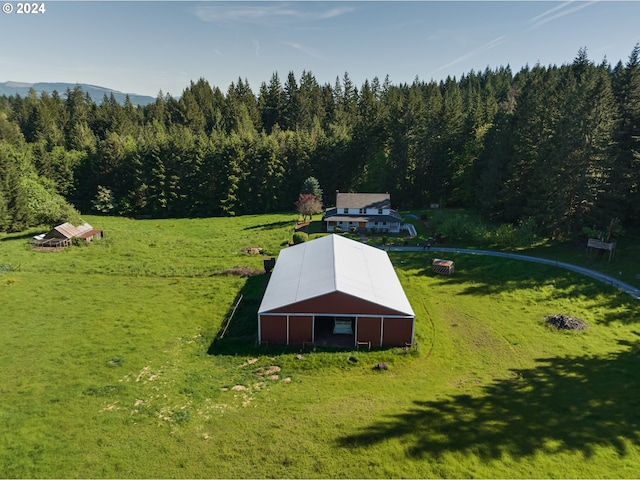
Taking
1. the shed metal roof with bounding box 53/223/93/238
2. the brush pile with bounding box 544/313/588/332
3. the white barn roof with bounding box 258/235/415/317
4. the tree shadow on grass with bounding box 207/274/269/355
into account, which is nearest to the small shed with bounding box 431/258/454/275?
the white barn roof with bounding box 258/235/415/317

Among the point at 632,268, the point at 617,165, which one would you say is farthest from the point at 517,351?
the point at 617,165

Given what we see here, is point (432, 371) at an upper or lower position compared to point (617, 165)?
lower

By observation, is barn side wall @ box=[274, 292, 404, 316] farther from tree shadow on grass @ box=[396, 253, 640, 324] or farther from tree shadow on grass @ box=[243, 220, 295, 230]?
tree shadow on grass @ box=[243, 220, 295, 230]

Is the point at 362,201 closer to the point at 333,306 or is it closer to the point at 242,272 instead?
the point at 242,272

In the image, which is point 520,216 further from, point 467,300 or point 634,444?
point 634,444

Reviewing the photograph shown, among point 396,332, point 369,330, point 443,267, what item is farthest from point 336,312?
point 443,267
